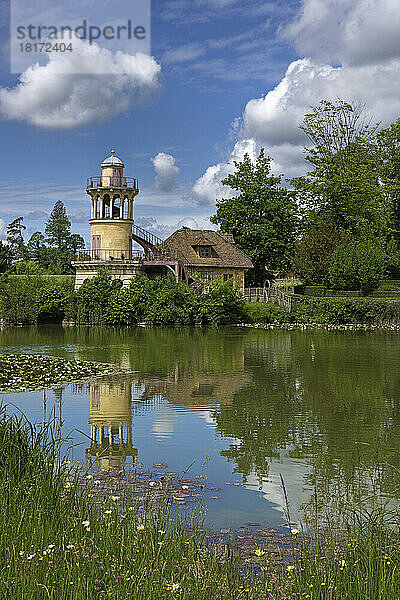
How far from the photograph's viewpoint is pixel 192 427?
1363 cm

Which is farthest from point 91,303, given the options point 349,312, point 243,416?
point 243,416

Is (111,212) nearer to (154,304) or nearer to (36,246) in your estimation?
(154,304)

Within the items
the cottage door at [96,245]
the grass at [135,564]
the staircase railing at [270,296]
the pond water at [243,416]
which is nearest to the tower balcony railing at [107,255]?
the cottage door at [96,245]

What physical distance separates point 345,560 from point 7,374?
49.4 feet

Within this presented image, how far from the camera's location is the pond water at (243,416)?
9.73 metres

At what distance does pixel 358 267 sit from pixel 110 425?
3576cm

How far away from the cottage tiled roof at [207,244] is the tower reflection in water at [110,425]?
33580 mm

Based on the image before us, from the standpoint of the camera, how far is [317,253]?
50250 mm

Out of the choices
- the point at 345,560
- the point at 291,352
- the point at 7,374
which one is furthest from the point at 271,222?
the point at 345,560

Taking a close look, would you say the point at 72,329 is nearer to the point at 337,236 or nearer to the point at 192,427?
the point at 337,236

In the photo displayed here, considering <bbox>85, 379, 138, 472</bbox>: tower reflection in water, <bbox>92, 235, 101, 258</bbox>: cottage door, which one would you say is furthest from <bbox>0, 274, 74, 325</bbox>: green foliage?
<bbox>85, 379, 138, 472</bbox>: tower reflection in water

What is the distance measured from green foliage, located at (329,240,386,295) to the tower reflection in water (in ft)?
99.6

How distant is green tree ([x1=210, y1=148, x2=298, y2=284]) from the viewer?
54781mm

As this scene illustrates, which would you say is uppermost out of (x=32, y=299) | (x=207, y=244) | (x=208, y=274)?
(x=207, y=244)
